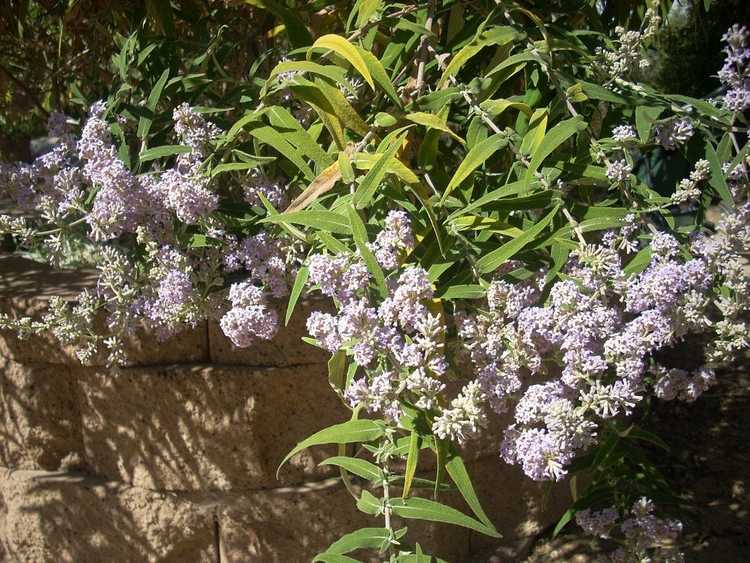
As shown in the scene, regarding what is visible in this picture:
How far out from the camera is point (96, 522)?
9.96 feet

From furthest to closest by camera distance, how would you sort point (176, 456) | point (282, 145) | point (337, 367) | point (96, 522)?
1. point (96, 522)
2. point (176, 456)
3. point (282, 145)
4. point (337, 367)

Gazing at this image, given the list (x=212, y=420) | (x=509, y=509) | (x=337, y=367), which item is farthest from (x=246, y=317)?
(x=509, y=509)

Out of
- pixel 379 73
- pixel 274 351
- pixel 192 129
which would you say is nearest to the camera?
pixel 379 73

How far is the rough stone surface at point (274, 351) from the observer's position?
276cm

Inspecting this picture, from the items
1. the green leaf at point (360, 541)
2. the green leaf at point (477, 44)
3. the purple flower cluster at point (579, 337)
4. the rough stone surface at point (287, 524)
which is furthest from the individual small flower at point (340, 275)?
the rough stone surface at point (287, 524)

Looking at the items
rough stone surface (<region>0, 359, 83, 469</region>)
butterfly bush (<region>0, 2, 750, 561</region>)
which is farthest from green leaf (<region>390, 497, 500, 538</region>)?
rough stone surface (<region>0, 359, 83, 469</region>)

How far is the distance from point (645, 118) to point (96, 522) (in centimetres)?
236

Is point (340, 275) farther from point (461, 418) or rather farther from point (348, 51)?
point (348, 51)

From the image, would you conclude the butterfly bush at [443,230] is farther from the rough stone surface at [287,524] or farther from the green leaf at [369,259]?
the rough stone surface at [287,524]

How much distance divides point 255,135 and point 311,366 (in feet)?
3.78

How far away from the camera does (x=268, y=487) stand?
115 inches

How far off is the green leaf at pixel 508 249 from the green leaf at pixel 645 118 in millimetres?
290

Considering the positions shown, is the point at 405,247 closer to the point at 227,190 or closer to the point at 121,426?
the point at 227,190

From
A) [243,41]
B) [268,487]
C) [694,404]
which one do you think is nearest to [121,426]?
[268,487]
